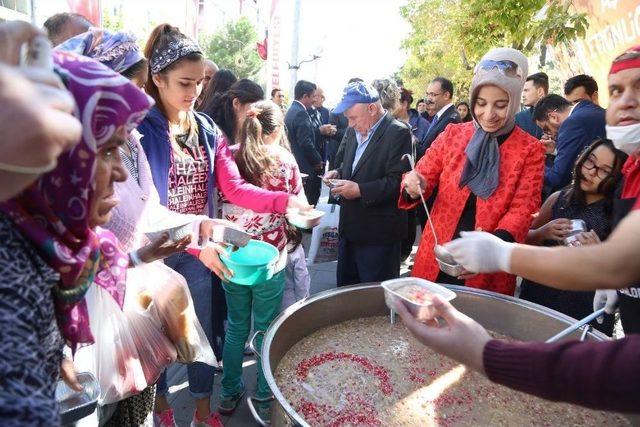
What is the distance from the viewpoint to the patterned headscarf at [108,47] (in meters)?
1.56

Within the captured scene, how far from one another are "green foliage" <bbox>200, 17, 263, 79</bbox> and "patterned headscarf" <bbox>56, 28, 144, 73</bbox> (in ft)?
131

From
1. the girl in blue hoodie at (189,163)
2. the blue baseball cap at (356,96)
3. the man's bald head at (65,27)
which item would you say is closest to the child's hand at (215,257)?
the girl in blue hoodie at (189,163)

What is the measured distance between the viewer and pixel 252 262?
2174mm

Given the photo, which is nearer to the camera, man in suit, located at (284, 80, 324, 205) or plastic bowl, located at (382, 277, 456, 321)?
plastic bowl, located at (382, 277, 456, 321)

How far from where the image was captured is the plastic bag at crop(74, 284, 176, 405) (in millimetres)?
1386

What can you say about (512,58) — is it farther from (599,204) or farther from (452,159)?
(599,204)

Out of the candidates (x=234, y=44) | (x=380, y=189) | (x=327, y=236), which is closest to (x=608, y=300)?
(x=380, y=189)

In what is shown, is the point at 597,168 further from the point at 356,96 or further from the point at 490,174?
the point at 356,96

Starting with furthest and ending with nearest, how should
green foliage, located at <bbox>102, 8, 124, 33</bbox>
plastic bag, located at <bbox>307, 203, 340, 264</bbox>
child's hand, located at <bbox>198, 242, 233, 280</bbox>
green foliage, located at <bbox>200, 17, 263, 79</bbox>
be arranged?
green foliage, located at <bbox>200, 17, 263, 79</bbox> → green foliage, located at <bbox>102, 8, 124, 33</bbox> → plastic bag, located at <bbox>307, 203, 340, 264</bbox> → child's hand, located at <bbox>198, 242, 233, 280</bbox>

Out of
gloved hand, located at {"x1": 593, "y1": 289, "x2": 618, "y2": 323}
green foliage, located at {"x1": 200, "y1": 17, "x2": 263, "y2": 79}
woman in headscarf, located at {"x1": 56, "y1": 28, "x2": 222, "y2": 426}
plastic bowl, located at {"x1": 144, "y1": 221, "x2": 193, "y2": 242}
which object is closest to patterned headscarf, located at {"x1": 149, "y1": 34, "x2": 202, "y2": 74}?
woman in headscarf, located at {"x1": 56, "y1": 28, "x2": 222, "y2": 426}

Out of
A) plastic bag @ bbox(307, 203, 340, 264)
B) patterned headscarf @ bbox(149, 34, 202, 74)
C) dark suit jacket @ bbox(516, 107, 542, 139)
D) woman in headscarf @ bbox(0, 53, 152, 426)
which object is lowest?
plastic bag @ bbox(307, 203, 340, 264)

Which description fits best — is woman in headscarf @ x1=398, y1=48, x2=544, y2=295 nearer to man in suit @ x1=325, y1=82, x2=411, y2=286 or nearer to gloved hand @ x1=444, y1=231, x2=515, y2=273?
man in suit @ x1=325, y1=82, x2=411, y2=286

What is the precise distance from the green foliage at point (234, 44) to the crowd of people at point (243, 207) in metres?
39.1

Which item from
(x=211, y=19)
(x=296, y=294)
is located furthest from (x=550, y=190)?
(x=211, y=19)
